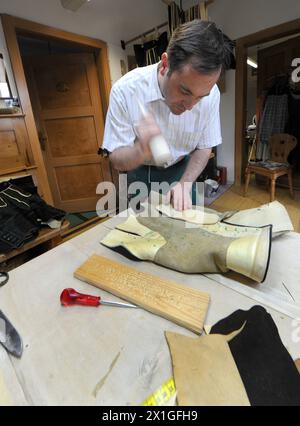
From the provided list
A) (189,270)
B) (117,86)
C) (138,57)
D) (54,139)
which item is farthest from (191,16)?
(189,270)

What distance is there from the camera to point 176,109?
2.78 ft

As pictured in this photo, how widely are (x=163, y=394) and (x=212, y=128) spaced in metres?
1.06

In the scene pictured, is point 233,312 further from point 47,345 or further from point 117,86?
point 117,86

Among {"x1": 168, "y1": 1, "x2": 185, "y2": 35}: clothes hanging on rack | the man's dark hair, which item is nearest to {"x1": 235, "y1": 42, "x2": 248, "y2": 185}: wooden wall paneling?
{"x1": 168, "y1": 1, "x2": 185, "y2": 35}: clothes hanging on rack

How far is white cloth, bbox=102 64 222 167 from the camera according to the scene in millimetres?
957

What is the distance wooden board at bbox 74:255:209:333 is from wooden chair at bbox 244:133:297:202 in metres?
2.45

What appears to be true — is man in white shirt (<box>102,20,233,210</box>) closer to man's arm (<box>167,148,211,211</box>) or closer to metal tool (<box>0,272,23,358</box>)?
man's arm (<box>167,148,211,211</box>)

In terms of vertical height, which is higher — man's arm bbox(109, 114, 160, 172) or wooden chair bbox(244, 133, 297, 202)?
man's arm bbox(109, 114, 160, 172)

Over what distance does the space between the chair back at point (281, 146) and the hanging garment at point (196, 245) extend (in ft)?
8.51

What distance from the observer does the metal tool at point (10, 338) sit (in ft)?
1.48

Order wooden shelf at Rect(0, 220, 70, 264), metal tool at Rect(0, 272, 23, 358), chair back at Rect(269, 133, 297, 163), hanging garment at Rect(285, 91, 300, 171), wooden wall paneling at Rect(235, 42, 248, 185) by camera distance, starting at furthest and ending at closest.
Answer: hanging garment at Rect(285, 91, 300, 171)
chair back at Rect(269, 133, 297, 163)
wooden wall paneling at Rect(235, 42, 248, 185)
wooden shelf at Rect(0, 220, 70, 264)
metal tool at Rect(0, 272, 23, 358)

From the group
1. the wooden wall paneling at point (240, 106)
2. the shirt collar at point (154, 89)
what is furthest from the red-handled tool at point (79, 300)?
the wooden wall paneling at point (240, 106)

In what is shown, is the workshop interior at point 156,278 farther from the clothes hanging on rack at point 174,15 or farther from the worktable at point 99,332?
the clothes hanging on rack at point 174,15
